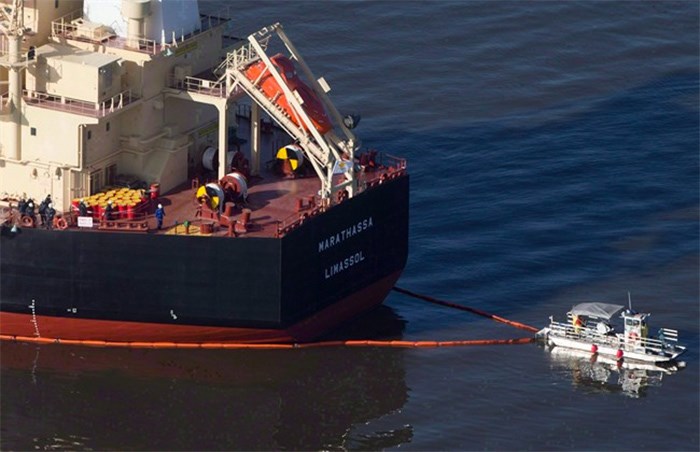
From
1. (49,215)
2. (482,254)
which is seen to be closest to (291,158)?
(482,254)

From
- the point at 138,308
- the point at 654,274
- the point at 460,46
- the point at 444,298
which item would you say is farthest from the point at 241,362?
the point at 460,46

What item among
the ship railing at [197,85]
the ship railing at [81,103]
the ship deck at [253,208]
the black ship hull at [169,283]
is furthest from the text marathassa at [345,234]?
the ship railing at [81,103]

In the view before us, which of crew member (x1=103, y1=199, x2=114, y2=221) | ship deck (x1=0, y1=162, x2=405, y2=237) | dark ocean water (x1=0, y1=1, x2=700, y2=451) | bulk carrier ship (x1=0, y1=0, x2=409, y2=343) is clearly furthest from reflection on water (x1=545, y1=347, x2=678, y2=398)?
crew member (x1=103, y1=199, x2=114, y2=221)

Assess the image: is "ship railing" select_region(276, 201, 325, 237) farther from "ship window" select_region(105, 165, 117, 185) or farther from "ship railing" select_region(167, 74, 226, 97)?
"ship window" select_region(105, 165, 117, 185)

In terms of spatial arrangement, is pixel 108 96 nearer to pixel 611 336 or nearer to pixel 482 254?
pixel 482 254

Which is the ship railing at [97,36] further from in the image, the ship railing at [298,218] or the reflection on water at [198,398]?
the reflection on water at [198,398]

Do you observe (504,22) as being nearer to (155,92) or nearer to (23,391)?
(155,92)

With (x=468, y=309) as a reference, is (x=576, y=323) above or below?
below
